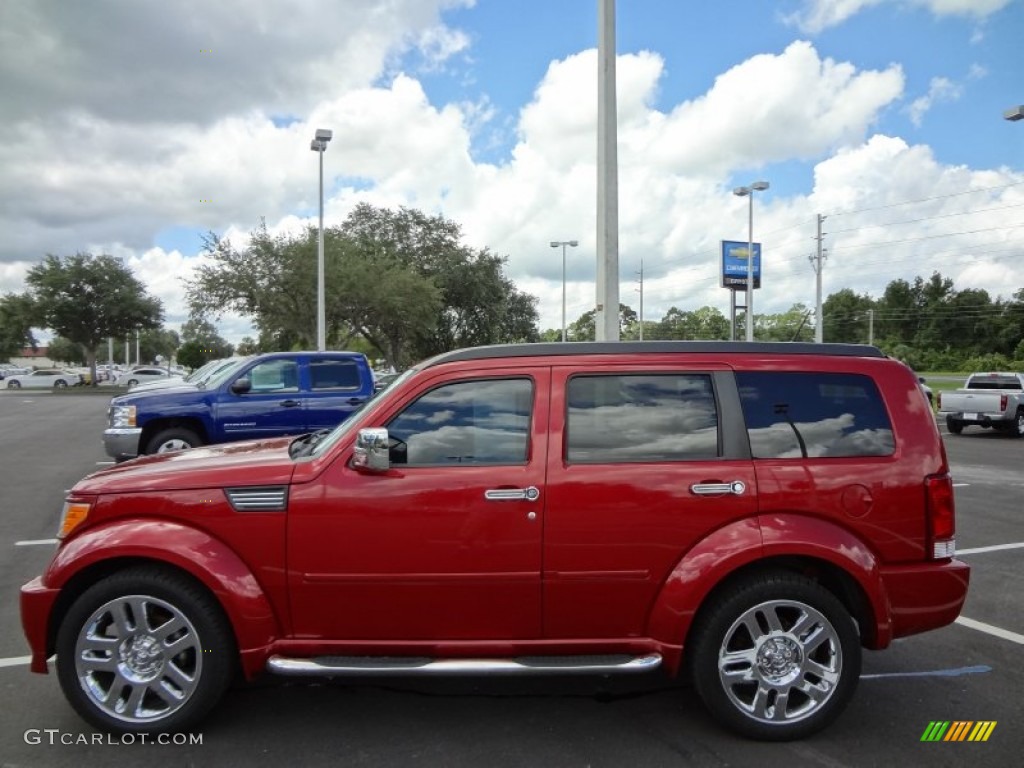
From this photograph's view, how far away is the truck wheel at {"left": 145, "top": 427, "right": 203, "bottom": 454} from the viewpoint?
10180mm

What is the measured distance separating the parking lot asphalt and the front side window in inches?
50.6

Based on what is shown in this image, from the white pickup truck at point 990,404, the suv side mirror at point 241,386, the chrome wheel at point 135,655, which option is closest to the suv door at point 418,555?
the chrome wheel at point 135,655

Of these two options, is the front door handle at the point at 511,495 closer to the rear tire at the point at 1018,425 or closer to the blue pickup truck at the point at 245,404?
the blue pickup truck at the point at 245,404

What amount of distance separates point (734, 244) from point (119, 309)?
3527 centimetres

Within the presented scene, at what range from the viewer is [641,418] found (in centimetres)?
364

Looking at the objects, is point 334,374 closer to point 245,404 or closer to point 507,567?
point 245,404

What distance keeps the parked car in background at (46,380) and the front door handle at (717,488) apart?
5176cm

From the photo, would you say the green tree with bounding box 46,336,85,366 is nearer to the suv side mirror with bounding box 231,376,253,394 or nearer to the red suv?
the suv side mirror with bounding box 231,376,253,394

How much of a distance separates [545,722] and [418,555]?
1.06 meters

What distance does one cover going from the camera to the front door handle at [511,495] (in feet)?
11.3

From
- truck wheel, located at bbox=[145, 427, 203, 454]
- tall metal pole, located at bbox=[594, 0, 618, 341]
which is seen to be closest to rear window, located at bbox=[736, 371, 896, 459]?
tall metal pole, located at bbox=[594, 0, 618, 341]

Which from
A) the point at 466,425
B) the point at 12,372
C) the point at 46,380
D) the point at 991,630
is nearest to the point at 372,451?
the point at 466,425

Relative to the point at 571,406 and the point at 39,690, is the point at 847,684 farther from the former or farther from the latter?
the point at 39,690

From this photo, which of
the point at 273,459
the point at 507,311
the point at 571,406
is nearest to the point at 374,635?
the point at 273,459
